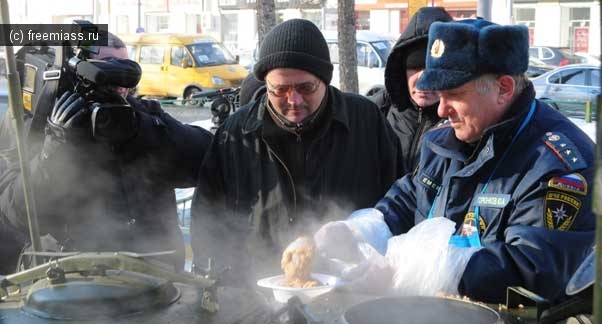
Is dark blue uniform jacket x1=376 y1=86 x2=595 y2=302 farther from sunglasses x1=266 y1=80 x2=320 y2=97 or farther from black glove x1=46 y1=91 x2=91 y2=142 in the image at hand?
black glove x1=46 y1=91 x2=91 y2=142

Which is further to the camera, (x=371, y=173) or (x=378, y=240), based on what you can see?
(x=371, y=173)

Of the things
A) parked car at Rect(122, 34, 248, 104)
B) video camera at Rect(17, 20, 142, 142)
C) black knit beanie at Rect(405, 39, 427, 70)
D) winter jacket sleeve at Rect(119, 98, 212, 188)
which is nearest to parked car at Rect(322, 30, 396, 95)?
parked car at Rect(122, 34, 248, 104)

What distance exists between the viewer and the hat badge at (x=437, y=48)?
2.02m

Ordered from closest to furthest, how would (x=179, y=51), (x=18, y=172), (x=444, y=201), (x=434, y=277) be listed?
(x=434, y=277)
(x=444, y=201)
(x=18, y=172)
(x=179, y=51)

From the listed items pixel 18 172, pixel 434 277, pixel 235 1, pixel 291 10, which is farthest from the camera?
pixel 235 1

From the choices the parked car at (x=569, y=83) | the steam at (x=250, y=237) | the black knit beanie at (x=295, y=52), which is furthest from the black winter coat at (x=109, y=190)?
the parked car at (x=569, y=83)

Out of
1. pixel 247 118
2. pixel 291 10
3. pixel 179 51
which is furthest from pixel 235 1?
pixel 247 118

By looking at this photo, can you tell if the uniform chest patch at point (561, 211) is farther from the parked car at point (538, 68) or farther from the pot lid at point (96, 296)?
the parked car at point (538, 68)

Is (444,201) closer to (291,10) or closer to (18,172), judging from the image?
(18,172)

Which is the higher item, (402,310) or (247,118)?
(247,118)

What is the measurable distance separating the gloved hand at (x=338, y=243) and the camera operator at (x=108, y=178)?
2.46 feet

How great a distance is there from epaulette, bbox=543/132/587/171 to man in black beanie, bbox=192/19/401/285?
3.29ft

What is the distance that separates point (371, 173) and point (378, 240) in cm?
75

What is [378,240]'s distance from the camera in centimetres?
212
